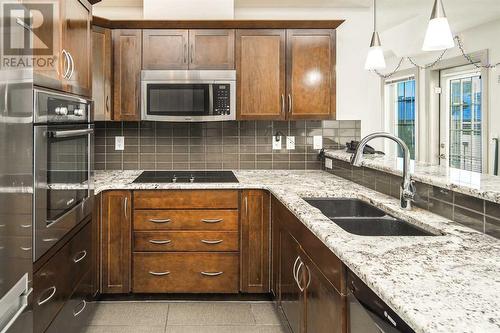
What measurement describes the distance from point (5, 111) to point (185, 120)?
2.15m

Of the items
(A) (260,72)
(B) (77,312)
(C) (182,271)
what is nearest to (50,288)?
(B) (77,312)

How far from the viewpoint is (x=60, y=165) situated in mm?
2082

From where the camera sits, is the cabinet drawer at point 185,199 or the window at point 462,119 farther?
the window at point 462,119

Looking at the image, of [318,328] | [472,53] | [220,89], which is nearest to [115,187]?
[220,89]

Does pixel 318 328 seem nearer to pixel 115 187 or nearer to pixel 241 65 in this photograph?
pixel 115 187

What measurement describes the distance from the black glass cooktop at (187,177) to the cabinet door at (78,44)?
88cm

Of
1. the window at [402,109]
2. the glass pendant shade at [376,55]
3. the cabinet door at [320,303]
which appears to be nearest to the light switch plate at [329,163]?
the glass pendant shade at [376,55]

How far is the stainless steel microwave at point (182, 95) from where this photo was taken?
3.38m

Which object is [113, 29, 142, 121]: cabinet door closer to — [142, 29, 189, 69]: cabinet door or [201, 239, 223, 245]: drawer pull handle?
[142, 29, 189, 69]: cabinet door

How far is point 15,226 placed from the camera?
1355 mm

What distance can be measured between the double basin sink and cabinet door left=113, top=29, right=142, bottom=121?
1603 mm

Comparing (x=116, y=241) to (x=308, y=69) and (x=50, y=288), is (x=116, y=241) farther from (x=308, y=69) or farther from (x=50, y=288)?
(x=308, y=69)

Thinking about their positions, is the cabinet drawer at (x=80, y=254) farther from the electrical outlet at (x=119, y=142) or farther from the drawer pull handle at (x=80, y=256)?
the electrical outlet at (x=119, y=142)

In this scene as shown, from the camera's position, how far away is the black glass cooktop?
128 inches
